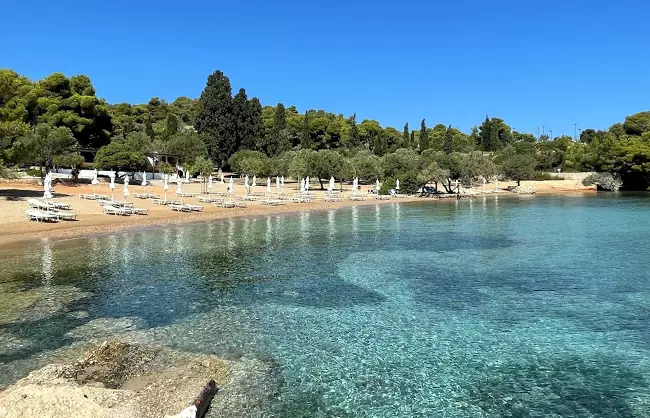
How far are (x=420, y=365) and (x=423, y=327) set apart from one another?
257 cm

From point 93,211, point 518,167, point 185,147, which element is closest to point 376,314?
point 93,211

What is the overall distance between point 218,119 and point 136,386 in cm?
7787

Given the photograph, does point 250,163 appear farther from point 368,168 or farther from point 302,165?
point 368,168

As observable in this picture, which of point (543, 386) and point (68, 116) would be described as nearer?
point (543, 386)

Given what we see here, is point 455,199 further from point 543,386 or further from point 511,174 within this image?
point 543,386

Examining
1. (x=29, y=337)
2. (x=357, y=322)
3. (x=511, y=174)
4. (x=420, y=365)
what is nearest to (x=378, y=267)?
(x=357, y=322)

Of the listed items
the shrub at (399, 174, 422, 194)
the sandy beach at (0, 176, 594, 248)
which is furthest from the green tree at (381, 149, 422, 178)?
the sandy beach at (0, 176, 594, 248)

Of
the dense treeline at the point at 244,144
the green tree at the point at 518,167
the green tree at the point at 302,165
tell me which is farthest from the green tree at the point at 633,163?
the green tree at the point at 302,165

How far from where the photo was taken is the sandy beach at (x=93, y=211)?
2873 cm

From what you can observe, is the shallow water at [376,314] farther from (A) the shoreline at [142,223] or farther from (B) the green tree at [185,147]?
(B) the green tree at [185,147]

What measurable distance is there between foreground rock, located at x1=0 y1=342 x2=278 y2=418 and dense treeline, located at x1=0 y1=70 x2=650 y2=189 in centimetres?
3249

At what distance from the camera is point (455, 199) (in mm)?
67812

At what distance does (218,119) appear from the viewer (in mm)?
83500

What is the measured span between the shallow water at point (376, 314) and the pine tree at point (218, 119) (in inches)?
2202
